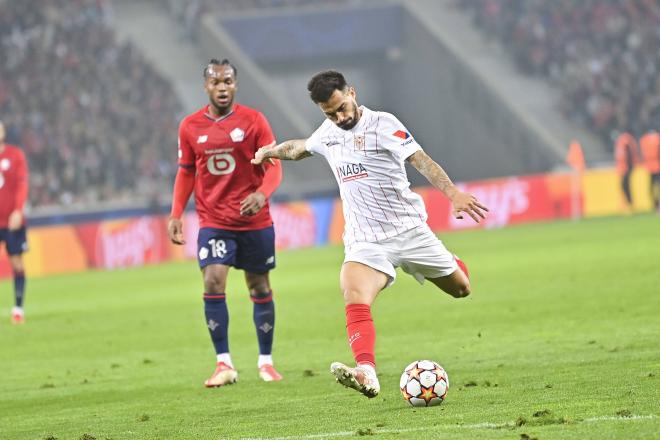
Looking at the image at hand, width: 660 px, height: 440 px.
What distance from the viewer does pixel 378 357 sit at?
419 inches

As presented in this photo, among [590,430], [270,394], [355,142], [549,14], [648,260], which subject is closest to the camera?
[590,430]

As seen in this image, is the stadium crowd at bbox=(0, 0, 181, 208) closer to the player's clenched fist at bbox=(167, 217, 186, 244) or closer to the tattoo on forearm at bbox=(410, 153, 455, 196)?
the player's clenched fist at bbox=(167, 217, 186, 244)

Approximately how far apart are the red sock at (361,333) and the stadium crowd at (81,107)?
24315 millimetres

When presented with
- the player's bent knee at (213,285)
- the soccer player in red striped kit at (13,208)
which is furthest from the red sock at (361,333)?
the soccer player in red striped kit at (13,208)

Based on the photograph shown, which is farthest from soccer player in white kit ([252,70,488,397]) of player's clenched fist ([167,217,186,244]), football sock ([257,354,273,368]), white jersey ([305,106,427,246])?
football sock ([257,354,273,368])

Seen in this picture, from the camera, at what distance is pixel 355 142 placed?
803cm

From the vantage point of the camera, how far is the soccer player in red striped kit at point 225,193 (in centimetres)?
970

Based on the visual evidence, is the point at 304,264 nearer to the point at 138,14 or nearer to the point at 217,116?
the point at 217,116

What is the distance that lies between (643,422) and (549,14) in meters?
38.0

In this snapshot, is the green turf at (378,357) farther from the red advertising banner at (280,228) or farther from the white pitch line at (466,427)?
the red advertising banner at (280,228)

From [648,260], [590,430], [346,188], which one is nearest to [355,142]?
[346,188]

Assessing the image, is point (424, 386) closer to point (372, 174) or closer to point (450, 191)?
point (450, 191)

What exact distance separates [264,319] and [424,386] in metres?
2.77

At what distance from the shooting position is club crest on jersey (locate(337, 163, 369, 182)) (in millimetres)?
8070
